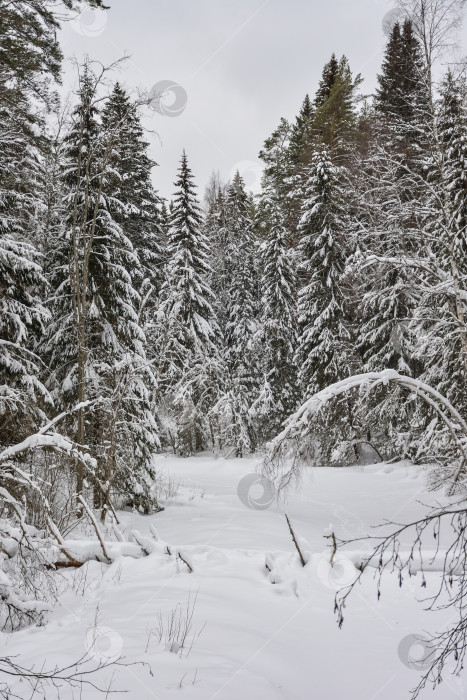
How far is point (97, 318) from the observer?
11023 mm

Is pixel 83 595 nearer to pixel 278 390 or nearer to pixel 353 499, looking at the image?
pixel 353 499

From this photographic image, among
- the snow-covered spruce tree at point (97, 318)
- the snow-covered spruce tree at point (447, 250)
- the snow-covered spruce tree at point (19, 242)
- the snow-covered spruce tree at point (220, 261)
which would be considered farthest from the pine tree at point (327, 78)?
the snow-covered spruce tree at point (19, 242)

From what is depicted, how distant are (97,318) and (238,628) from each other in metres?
8.36

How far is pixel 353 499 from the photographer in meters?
13.2

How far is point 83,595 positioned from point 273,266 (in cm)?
1917

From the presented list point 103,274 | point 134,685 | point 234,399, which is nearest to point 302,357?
point 234,399

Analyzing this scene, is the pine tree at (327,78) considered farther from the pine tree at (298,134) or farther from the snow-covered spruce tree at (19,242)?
the snow-covered spruce tree at (19,242)

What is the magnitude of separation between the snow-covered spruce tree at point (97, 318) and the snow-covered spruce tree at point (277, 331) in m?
11.4

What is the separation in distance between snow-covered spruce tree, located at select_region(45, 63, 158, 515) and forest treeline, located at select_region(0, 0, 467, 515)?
6cm

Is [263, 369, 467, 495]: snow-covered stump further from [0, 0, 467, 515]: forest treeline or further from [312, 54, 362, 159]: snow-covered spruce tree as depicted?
[312, 54, 362, 159]: snow-covered spruce tree

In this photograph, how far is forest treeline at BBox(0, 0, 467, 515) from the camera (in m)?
8.41

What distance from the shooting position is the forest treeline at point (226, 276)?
8414 millimetres

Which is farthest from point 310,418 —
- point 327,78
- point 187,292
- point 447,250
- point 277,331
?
point 327,78

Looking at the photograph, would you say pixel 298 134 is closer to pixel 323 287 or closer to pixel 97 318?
pixel 323 287
